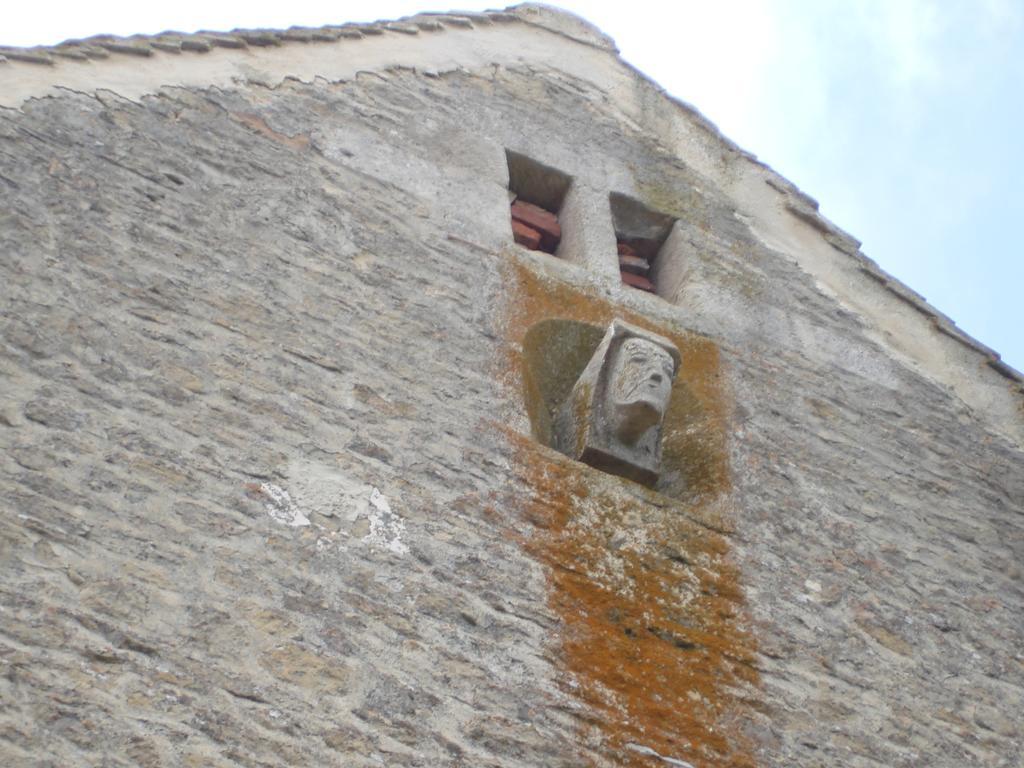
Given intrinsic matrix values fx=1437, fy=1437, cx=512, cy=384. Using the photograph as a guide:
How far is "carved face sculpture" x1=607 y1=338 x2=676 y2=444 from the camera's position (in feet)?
16.4

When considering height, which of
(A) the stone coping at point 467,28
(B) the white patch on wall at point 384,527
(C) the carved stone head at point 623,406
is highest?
(A) the stone coping at point 467,28

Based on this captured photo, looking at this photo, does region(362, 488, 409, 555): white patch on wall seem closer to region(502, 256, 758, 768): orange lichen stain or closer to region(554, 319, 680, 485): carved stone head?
region(502, 256, 758, 768): orange lichen stain

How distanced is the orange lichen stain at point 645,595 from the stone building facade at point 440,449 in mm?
13

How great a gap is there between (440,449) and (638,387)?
2.61 ft

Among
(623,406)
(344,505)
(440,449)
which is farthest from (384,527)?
(623,406)

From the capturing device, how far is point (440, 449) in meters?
4.62

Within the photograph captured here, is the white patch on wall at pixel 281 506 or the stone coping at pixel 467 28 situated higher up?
the stone coping at pixel 467 28

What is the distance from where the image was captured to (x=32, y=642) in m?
3.33

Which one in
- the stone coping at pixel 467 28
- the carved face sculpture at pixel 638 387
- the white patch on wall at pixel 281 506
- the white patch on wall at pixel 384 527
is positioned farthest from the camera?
the stone coping at pixel 467 28

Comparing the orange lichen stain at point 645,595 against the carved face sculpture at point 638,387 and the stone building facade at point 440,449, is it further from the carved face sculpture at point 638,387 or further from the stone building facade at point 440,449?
the carved face sculpture at point 638,387

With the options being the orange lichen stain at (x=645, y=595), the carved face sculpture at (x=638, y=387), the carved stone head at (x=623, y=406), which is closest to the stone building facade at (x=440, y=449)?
the orange lichen stain at (x=645, y=595)

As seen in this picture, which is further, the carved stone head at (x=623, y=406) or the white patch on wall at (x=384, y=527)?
the carved stone head at (x=623, y=406)

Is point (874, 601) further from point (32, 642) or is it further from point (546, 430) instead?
point (32, 642)

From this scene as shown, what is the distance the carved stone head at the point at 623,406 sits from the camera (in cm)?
502
